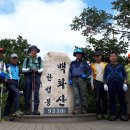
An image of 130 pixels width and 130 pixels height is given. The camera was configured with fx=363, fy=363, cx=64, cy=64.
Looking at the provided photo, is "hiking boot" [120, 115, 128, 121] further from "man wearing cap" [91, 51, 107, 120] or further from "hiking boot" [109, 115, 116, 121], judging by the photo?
"man wearing cap" [91, 51, 107, 120]

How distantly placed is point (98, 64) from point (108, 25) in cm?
170

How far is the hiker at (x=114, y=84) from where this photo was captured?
9273 mm

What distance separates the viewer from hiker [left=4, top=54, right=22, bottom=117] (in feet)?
30.4

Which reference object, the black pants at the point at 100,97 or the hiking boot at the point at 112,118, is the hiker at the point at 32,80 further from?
the hiking boot at the point at 112,118

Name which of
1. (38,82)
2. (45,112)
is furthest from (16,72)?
(45,112)

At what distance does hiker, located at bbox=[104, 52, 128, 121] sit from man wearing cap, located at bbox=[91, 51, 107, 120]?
32 centimetres

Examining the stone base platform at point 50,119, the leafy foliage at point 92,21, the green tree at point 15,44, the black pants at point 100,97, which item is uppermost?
the green tree at point 15,44

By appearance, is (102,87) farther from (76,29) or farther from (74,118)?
(76,29)

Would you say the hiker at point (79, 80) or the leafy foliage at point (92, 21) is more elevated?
the leafy foliage at point (92, 21)

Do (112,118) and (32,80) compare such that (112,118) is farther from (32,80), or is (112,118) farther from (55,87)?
(32,80)

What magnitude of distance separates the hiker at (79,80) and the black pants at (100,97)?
320mm

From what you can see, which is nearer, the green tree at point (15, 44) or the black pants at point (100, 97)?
the black pants at point (100, 97)

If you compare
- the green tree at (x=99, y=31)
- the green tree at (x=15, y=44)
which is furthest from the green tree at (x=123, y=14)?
the green tree at (x=15, y=44)

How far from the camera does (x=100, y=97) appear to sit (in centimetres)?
979
